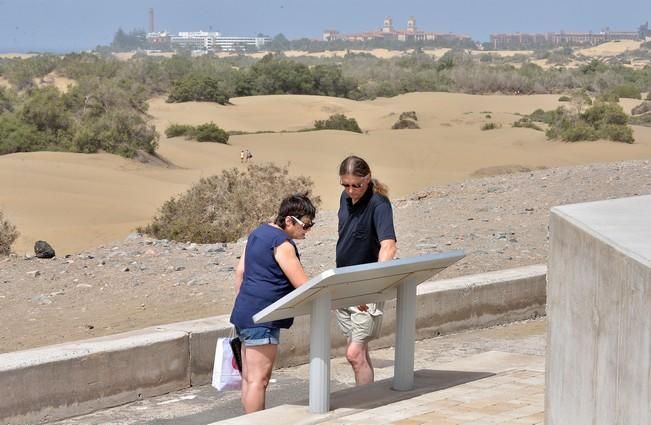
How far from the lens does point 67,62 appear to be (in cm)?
7862

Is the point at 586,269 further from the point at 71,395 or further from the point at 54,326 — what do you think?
the point at 54,326

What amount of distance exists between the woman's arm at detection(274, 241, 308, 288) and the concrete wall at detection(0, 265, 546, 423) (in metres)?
1.66

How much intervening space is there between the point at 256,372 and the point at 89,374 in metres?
1.35

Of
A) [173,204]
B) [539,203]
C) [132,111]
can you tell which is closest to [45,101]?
[132,111]

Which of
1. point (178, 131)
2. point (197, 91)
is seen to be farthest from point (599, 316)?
point (197, 91)

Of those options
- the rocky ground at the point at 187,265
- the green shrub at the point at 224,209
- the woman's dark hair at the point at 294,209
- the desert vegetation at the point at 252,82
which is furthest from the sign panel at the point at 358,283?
the desert vegetation at the point at 252,82

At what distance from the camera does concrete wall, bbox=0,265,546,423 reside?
6.66m

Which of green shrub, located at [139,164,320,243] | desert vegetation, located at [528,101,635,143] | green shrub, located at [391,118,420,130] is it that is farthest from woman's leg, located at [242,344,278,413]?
green shrub, located at [391,118,420,130]

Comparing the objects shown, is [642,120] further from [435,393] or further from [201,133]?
[435,393]

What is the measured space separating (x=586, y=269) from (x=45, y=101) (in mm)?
37109

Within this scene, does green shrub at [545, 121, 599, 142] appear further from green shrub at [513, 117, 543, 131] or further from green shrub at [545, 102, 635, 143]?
green shrub at [513, 117, 543, 131]

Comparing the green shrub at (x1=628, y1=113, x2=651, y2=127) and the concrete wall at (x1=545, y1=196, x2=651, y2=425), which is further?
the green shrub at (x1=628, y1=113, x2=651, y2=127)

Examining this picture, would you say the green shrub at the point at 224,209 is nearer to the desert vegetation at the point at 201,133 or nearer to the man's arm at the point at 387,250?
the man's arm at the point at 387,250

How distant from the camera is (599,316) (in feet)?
14.2
